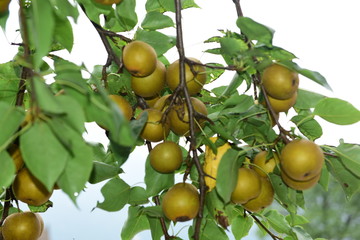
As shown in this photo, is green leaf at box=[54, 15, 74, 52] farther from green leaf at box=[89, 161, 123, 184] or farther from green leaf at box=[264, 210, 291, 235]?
green leaf at box=[264, 210, 291, 235]

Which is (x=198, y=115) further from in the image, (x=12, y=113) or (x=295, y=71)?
(x=12, y=113)

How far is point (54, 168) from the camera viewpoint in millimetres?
479

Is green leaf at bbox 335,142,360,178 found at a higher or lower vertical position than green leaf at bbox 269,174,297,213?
higher

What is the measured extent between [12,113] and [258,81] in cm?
39

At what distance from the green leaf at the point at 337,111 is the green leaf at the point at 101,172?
374 millimetres

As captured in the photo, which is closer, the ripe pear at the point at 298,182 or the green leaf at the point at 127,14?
the ripe pear at the point at 298,182

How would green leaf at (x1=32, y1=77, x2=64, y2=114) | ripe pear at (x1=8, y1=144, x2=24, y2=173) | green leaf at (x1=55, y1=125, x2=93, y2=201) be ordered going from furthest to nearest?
ripe pear at (x1=8, y1=144, x2=24, y2=173)
green leaf at (x1=55, y1=125, x2=93, y2=201)
green leaf at (x1=32, y1=77, x2=64, y2=114)

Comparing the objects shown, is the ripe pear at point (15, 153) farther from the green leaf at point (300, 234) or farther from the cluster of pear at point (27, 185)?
the green leaf at point (300, 234)

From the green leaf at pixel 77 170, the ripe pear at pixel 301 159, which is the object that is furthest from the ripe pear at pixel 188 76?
the green leaf at pixel 77 170

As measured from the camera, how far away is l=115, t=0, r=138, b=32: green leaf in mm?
881

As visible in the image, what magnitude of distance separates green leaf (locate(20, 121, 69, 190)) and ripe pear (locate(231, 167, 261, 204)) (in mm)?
317

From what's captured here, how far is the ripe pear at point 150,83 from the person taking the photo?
843mm

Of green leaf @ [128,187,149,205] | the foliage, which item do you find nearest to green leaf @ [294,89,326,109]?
the foliage

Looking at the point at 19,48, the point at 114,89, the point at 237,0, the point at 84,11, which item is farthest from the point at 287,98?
the point at 19,48
